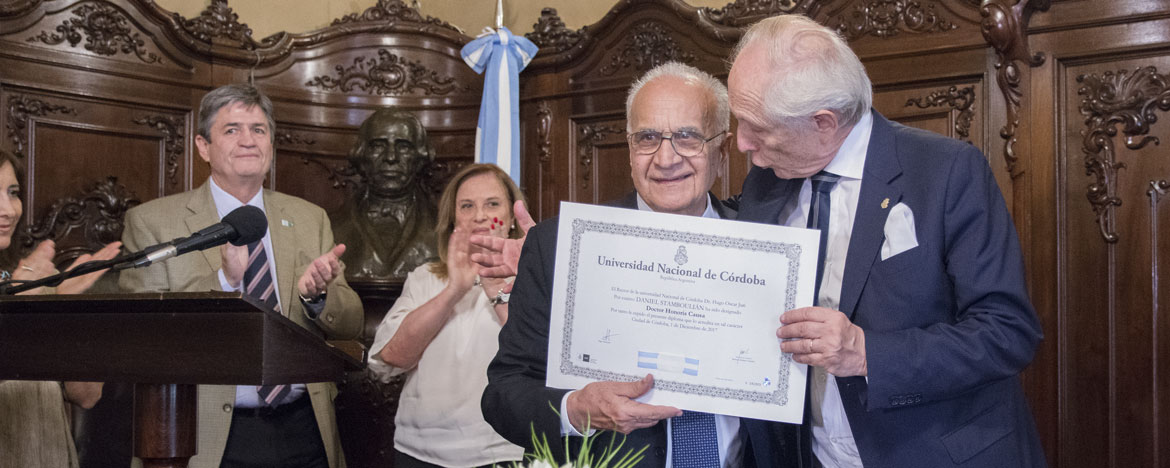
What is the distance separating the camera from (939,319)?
71.2 inches

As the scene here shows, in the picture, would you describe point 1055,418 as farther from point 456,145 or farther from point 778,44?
point 456,145

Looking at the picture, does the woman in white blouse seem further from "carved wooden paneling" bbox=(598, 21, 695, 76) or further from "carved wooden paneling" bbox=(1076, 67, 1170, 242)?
"carved wooden paneling" bbox=(1076, 67, 1170, 242)

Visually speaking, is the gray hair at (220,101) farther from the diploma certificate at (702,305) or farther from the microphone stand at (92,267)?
the diploma certificate at (702,305)

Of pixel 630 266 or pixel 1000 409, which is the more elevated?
pixel 630 266

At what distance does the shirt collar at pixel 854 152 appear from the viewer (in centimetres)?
190

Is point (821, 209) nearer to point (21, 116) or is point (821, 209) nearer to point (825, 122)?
point (825, 122)

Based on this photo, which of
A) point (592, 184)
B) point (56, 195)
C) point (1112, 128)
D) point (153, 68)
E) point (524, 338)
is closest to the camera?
point (524, 338)

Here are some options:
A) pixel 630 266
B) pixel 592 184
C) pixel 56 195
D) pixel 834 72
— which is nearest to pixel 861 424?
pixel 630 266

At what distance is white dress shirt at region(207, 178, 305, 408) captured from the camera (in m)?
2.94

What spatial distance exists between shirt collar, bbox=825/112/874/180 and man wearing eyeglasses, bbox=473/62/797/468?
273mm

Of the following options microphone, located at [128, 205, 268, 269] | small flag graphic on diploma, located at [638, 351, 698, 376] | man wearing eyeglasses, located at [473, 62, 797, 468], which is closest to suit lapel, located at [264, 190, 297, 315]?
microphone, located at [128, 205, 268, 269]

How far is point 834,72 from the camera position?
1.85 metres

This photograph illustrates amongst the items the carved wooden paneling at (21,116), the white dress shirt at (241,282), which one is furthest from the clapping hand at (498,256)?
the carved wooden paneling at (21,116)

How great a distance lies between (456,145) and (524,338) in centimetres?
320
